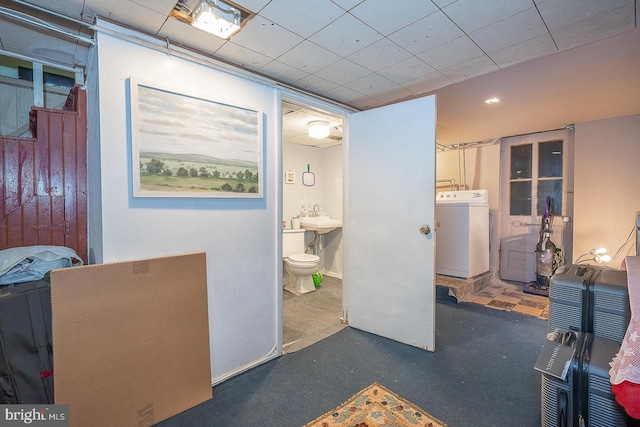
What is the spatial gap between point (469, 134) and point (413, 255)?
2.69 metres

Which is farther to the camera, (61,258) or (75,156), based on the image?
(75,156)

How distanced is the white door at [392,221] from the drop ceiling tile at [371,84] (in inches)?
6.7

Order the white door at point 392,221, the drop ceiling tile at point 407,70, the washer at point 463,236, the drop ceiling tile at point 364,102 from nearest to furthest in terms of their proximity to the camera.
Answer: the drop ceiling tile at point 407,70, the white door at point 392,221, the drop ceiling tile at point 364,102, the washer at point 463,236

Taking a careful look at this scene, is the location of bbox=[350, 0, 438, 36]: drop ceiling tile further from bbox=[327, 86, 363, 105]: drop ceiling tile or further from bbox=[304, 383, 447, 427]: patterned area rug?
bbox=[304, 383, 447, 427]: patterned area rug

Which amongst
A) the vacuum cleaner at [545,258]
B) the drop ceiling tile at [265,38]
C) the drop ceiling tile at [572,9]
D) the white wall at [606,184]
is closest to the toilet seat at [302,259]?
the drop ceiling tile at [265,38]

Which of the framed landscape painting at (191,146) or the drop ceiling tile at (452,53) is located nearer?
the framed landscape painting at (191,146)

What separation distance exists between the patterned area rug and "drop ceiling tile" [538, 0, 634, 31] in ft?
7.13

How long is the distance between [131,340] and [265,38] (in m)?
1.81

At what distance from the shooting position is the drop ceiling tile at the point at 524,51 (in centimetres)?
172

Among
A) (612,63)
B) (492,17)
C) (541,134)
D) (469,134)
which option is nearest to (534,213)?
(541,134)

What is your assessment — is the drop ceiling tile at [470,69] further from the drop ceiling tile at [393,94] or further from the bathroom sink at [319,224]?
the bathroom sink at [319,224]

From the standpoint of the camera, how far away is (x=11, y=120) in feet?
6.64

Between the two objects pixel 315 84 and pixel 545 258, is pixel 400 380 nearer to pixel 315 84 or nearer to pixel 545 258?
pixel 315 84

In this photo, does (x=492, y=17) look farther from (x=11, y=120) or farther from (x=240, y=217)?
(x=11, y=120)
